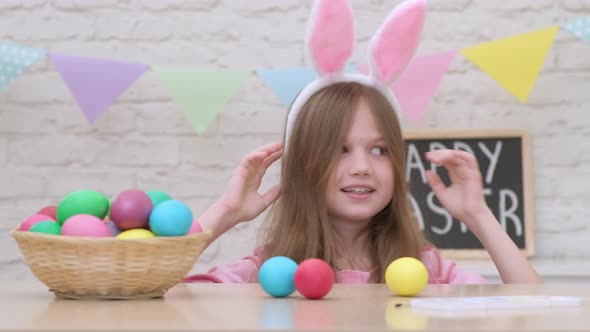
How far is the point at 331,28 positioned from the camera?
5.82ft

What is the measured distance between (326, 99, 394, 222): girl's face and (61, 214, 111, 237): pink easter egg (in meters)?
0.76

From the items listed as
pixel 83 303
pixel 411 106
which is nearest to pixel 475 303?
pixel 83 303

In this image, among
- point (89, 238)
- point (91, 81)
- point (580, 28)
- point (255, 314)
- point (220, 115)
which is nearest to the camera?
point (255, 314)

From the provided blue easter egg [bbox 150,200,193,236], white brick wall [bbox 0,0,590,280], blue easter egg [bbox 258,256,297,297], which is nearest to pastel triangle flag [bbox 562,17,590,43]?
white brick wall [bbox 0,0,590,280]

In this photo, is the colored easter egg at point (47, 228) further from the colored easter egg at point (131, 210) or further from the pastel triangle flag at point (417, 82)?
the pastel triangle flag at point (417, 82)

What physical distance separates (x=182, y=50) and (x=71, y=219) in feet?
4.60

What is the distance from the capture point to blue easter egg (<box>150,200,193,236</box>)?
1052mm

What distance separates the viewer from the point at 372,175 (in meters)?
1.74

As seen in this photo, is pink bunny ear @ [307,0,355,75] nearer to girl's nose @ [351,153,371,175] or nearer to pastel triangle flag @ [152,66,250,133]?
girl's nose @ [351,153,371,175]

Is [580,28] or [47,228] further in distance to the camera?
[580,28]

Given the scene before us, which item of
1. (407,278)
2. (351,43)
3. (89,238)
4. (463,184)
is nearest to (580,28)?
(463,184)

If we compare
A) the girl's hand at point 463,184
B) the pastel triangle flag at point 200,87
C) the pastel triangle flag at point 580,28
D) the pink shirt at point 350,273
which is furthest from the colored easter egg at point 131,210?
the pastel triangle flag at point 580,28

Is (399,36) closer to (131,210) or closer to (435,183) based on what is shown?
(435,183)

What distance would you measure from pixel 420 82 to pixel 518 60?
25 centimetres
